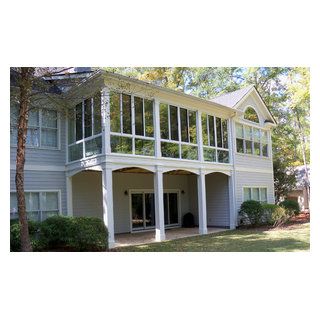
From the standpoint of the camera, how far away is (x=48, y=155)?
11953 mm

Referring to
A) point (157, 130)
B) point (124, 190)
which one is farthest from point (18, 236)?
point (124, 190)

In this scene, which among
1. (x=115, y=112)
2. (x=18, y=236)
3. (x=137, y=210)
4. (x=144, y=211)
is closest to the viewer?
(x=18, y=236)

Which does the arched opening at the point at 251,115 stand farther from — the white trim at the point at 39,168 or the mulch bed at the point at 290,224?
the white trim at the point at 39,168

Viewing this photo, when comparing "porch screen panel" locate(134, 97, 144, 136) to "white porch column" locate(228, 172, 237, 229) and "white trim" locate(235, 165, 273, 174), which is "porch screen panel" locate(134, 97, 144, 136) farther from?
"white trim" locate(235, 165, 273, 174)

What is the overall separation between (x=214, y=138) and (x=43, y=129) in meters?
6.74

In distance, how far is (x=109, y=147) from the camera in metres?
10.4

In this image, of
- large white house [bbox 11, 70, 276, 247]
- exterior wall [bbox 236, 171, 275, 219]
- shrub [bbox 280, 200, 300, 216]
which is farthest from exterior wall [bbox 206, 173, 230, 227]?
shrub [bbox 280, 200, 300, 216]

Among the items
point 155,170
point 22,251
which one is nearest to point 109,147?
point 155,170

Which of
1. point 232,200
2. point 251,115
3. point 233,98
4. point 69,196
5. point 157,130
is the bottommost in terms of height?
point 232,200

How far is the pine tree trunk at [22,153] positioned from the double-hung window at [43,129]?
3206 millimetres

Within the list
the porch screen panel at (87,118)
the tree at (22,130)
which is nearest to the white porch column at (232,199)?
the porch screen panel at (87,118)

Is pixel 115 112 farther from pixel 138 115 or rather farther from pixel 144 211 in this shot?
pixel 144 211

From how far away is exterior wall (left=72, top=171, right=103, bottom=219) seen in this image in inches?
499
